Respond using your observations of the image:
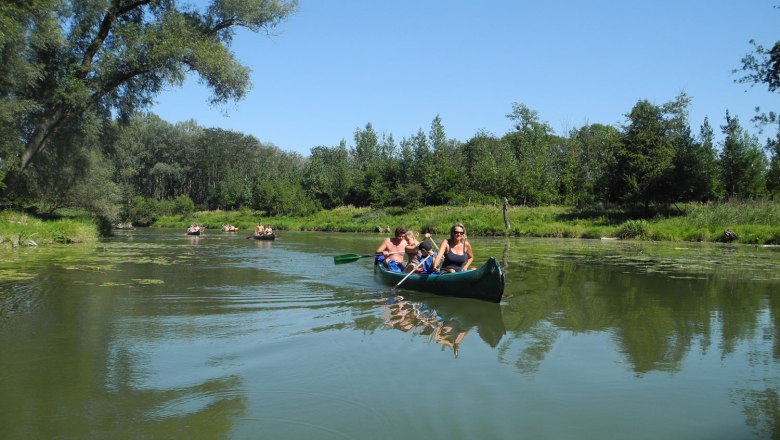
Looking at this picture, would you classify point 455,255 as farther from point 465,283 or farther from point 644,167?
point 644,167

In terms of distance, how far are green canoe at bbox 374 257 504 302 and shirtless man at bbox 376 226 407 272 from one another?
3.57 feet

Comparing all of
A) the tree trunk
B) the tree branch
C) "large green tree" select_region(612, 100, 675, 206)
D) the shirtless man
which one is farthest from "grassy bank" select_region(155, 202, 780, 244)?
the tree trunk

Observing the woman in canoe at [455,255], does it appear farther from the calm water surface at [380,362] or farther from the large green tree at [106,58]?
the large green tree at [106,58]

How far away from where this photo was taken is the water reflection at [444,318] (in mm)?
6799

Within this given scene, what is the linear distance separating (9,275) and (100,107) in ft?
34.0

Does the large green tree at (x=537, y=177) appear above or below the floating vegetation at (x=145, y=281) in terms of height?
above

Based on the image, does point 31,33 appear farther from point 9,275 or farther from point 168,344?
point 168,344

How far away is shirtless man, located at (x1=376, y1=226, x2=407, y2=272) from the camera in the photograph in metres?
12.3

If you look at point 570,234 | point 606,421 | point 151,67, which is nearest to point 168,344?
point 606,421

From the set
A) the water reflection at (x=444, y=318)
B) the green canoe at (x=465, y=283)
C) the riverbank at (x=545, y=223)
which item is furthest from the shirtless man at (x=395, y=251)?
the riverbank at (x=545, y=223)

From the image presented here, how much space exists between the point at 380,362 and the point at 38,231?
19.5 meters

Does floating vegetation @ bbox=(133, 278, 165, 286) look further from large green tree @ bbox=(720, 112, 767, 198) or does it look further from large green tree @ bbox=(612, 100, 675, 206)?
large green tree @ bbox=(720, 112, 767, 198)

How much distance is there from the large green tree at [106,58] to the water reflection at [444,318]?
39.5ft

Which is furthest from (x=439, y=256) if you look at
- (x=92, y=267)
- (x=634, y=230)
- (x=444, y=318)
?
(x=634, y=230)
